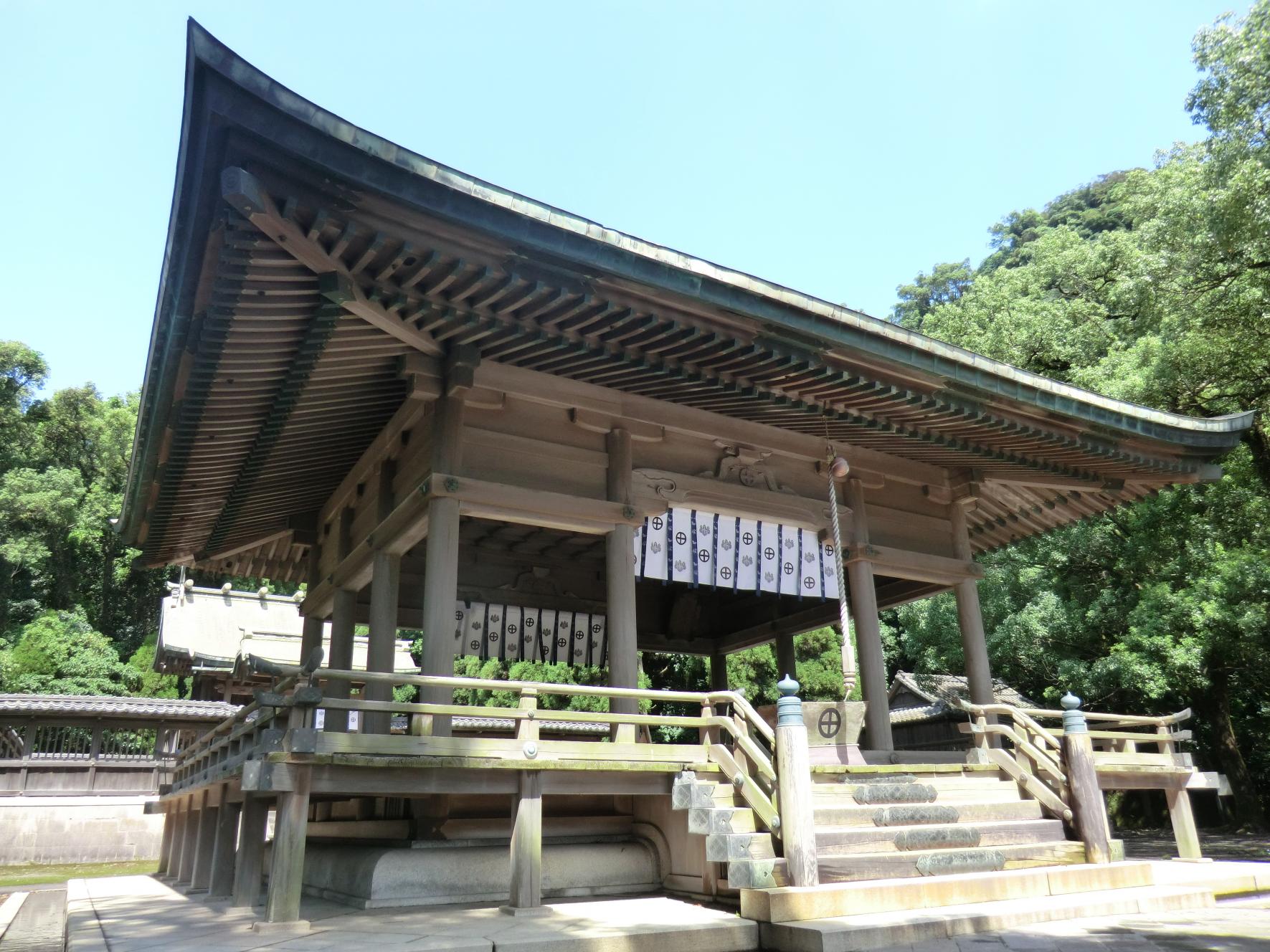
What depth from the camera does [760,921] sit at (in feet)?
20.3

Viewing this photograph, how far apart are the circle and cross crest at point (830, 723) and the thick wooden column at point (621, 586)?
1.97 meters

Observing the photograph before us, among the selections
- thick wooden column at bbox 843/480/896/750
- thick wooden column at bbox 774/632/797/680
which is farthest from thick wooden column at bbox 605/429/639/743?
thick wooden column at bbox 774/632/797/680

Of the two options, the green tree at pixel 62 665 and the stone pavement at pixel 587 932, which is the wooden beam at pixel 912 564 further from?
the green tree at pixel 62 665

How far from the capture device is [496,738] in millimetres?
6598

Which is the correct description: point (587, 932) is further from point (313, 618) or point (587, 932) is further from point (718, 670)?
point (718, 670)

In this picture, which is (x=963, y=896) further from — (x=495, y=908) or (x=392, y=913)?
(x=392, y=913)

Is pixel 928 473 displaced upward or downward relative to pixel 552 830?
upward

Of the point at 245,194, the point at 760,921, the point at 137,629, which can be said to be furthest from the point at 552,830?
the point at 137,629

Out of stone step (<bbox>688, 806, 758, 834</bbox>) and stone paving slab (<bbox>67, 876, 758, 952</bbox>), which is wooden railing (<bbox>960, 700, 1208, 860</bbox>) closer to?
stone step (<bbox>688, 806, 758, 834</bbox>)

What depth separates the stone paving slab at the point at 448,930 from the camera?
5492mm

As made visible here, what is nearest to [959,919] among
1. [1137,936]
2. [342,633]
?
[1137,936]

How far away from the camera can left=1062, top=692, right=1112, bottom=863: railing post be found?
26.8 feet

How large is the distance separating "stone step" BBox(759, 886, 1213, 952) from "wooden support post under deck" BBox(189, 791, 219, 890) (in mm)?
7170

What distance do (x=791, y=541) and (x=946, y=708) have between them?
1536 centimetres
